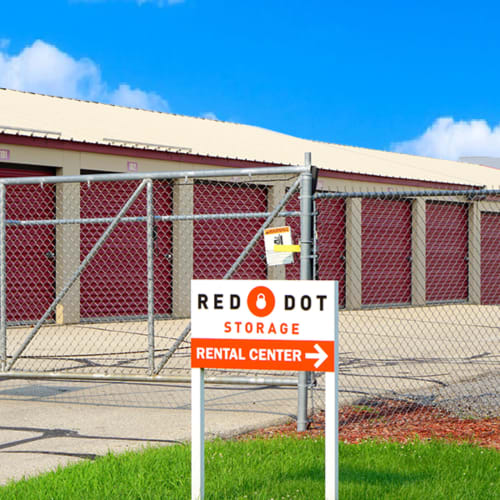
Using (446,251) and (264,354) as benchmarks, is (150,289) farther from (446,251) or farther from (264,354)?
(446,251)

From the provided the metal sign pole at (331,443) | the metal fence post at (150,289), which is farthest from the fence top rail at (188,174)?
the metal sign pole at (331,443)

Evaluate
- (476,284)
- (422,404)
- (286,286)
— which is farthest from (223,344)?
(476,284)

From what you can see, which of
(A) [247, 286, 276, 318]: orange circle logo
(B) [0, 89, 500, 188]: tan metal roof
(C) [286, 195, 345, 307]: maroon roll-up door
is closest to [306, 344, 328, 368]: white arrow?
(A) [247, 286, 276, 318]: orange circle logo

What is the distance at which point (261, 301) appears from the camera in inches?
164

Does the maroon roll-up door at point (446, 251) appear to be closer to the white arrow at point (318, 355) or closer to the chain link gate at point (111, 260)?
the chain link gate at point (111, 260)

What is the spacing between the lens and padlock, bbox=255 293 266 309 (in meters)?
4.16

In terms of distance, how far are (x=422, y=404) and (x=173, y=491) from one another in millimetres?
3423

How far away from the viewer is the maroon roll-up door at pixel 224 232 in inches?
736

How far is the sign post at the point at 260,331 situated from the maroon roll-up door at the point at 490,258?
22340mm

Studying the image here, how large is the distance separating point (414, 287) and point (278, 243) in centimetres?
1750

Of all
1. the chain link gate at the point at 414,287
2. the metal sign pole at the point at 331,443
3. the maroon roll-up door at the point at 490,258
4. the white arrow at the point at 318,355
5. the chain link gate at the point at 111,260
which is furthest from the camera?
the maroon roll-up door at the point at 490,258

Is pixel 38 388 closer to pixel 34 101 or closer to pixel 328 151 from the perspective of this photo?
pixel 34 101

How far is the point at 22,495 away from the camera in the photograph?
14.8 ft

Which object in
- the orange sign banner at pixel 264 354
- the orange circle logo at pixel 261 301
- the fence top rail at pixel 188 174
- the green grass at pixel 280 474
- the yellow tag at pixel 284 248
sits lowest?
the green grass at pixel 280 474
